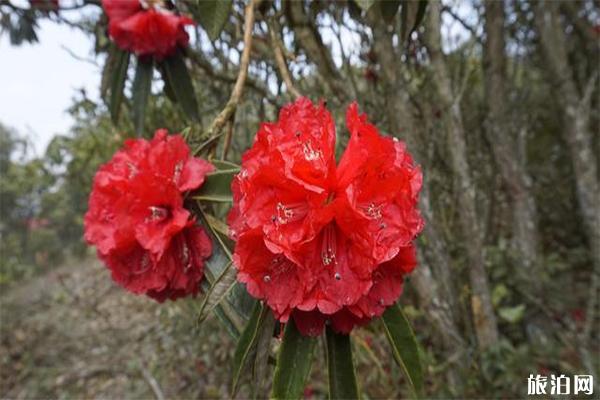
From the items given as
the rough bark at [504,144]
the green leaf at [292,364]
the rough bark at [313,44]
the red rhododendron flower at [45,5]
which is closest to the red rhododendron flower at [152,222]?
the green leaf at [292,364]

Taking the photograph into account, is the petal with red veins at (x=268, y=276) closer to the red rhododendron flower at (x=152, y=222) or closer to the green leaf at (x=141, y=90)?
the red rhododendron flower at (x=152, y=222)

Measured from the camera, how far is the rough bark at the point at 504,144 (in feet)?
9.40

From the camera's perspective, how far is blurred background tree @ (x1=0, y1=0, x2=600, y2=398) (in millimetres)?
1606

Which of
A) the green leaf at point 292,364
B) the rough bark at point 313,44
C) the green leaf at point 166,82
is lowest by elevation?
the green leaf at point 292,364

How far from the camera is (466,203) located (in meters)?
2.01

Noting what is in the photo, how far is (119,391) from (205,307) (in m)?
2.65

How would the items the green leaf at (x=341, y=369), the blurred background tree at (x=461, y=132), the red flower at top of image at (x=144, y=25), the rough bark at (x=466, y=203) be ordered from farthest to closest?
1. the rough bark at (x=466, y=203)
2. the blurred background tree at (x=461, y=132)
3. the red flower at top of image at (x=144, y=25)
4. the green leaf at (x=341, y=369)

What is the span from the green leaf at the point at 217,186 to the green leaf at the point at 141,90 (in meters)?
0.63

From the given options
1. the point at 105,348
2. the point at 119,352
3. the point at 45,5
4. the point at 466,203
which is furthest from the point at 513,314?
the point at 105,348

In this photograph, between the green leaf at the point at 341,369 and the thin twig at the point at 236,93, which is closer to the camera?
the green leaf at the point at 341,369

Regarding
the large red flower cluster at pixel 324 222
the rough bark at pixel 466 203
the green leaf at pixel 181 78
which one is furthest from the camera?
the rough bark at pixel 466 203

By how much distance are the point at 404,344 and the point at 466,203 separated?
1352 mm

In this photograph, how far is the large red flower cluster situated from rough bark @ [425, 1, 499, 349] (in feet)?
4.57

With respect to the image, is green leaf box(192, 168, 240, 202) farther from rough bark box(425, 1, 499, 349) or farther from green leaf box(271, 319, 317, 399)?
rough bark box(425, 1, 499, 349)
